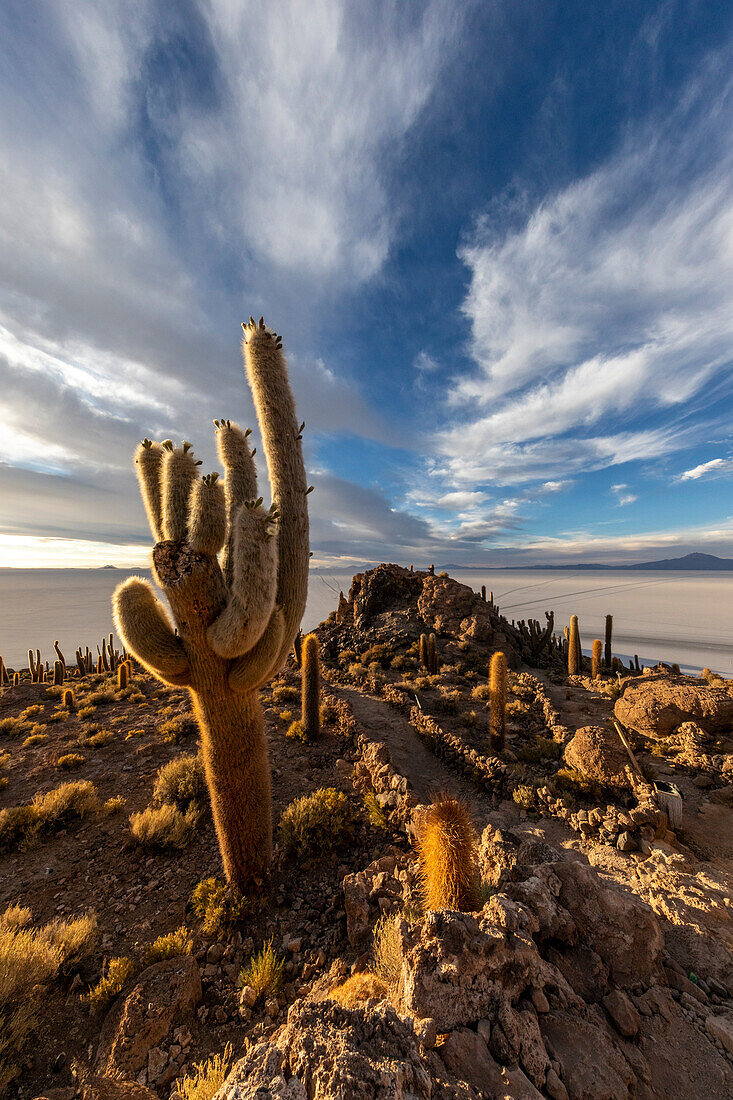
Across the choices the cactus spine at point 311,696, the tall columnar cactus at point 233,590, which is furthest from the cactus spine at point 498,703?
the tall columnar cactus at point 233,590

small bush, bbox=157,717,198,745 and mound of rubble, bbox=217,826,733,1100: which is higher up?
mound of rubble, bbox=217,826,733,1100

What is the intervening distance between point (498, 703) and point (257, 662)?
707cm

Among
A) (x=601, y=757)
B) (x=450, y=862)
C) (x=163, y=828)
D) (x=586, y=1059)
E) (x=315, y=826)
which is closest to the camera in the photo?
(x=586, y=1059)

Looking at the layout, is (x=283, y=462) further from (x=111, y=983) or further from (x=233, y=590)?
(x=111, y=983)

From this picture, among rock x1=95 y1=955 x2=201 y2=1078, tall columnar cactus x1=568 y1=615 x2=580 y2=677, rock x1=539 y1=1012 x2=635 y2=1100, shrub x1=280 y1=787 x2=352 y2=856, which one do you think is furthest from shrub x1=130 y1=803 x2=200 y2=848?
tall columnar cactus x1=568 y1=615 x2=580 y2=677

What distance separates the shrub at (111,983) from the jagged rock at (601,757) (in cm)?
749

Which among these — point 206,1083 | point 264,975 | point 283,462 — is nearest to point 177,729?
point 264,975

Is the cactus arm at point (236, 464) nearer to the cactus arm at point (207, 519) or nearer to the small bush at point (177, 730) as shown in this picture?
the cactus arm at point (207, 519)

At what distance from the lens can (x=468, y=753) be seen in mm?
8930

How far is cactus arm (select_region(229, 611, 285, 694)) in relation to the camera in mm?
4430

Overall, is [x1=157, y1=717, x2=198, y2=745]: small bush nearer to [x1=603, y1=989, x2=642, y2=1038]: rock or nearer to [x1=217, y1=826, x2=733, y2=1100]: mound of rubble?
[x1=217, y1=826, x2=733, y2=1100]: mound of rubble

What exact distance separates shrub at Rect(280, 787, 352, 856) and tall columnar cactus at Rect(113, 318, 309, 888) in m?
0.54

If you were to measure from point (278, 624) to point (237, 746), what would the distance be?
1.62m

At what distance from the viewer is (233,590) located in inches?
163
